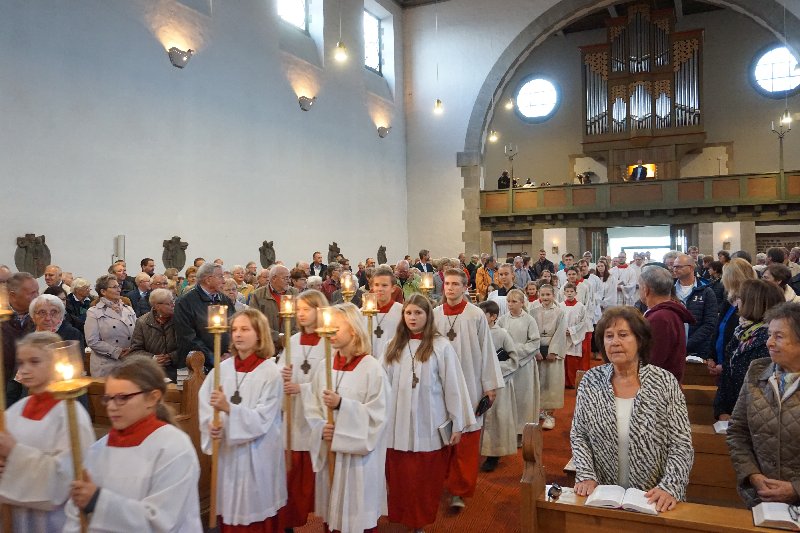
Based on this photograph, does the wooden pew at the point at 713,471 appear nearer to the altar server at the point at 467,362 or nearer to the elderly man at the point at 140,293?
the altar server at the point at 467,362

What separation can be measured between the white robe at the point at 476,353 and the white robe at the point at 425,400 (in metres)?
0.73

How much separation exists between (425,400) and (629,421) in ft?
5.87

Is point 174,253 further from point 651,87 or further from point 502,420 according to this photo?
point 651,87

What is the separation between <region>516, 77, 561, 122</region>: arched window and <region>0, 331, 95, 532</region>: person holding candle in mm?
22500

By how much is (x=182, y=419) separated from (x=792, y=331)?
3.86 m

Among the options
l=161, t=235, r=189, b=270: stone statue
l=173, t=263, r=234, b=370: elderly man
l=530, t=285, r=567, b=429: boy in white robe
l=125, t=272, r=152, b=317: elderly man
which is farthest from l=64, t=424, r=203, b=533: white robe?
l=161, t=235, r=189, b=270: stone statue

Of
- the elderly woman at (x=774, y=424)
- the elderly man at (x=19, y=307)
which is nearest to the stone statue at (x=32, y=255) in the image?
the elderly man at (x=19, y=307)

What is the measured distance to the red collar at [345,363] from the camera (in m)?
4.00

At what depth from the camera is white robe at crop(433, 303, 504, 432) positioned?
532 centimetres

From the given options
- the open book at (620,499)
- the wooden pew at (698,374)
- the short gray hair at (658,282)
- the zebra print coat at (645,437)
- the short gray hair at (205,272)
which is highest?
the short gray hair at (205,272)

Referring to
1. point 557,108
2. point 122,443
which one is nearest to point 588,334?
point 122,443

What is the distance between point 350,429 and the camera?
3727 millimetres

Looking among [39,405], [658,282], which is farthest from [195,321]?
[658,282]

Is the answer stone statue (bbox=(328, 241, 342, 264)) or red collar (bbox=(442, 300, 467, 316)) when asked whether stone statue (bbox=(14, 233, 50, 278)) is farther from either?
stone statue (bbox=(328, 241, 342, 264))
